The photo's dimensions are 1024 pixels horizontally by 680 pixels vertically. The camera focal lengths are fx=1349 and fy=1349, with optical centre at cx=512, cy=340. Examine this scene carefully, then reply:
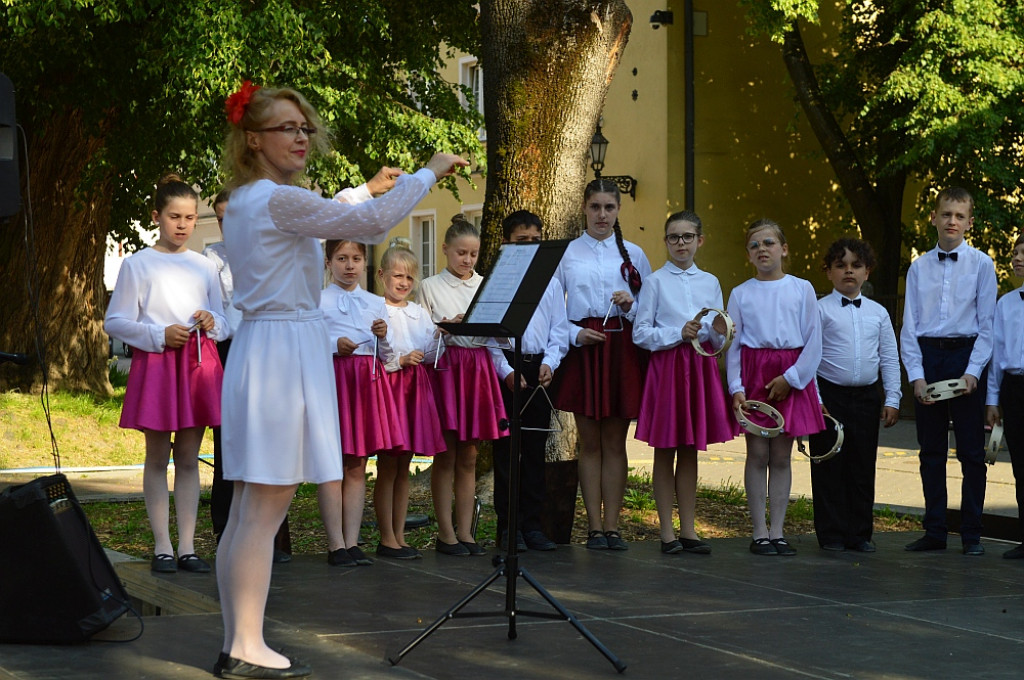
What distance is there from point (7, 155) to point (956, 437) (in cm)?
538

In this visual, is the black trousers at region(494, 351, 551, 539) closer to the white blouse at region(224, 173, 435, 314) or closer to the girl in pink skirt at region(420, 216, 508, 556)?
the girl in pink skirt at region(420, 216, 508, 556)

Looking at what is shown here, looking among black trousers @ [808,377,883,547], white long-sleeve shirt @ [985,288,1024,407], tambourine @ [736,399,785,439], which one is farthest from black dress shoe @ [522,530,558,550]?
white long-sleeve shirt @ [985,288,1024,407]

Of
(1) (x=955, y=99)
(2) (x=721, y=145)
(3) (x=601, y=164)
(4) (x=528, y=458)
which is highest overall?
(2) (x=721, y=145)

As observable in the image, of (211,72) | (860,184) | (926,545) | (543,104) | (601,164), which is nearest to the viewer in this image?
(926,545)

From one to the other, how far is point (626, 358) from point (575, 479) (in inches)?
32.2

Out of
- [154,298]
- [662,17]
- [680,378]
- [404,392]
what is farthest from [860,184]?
[154,298]

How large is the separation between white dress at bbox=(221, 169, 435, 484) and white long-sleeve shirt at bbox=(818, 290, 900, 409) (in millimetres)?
4058

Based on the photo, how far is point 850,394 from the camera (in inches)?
312

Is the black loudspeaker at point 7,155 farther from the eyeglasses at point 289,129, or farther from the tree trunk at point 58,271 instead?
the tree trunk at point 58,271

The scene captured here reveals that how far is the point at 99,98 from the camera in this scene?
15359 millimetres

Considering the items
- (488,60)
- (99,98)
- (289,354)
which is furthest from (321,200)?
(99,98)

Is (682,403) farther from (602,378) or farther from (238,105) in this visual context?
(238,105)

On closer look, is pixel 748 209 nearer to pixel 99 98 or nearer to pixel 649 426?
pixel 99 98

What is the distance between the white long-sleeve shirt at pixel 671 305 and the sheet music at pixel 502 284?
2.24 metres
